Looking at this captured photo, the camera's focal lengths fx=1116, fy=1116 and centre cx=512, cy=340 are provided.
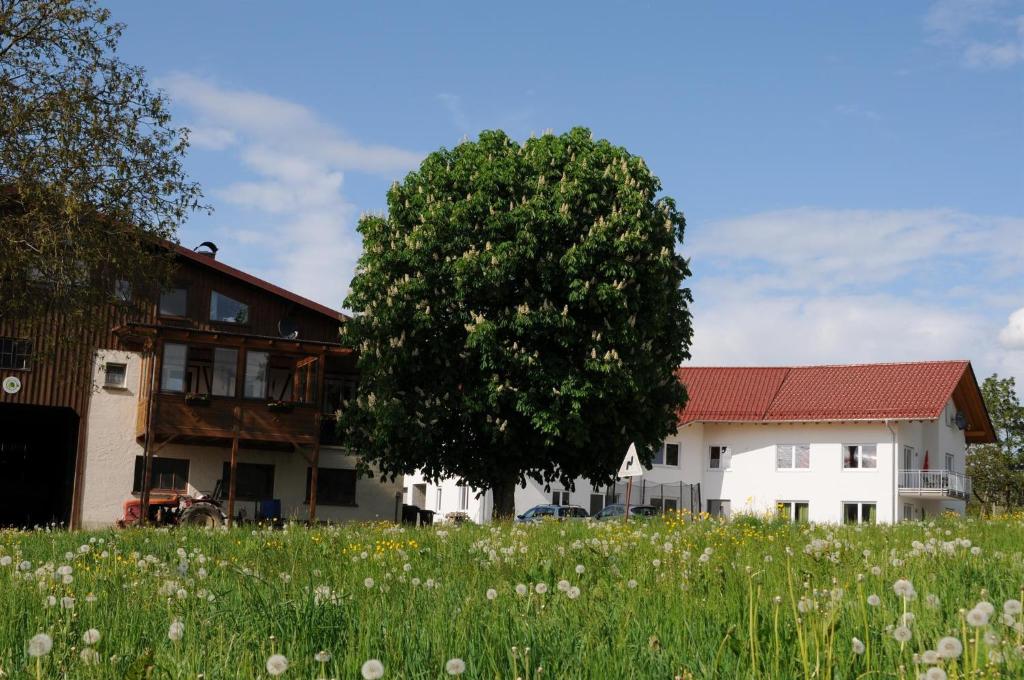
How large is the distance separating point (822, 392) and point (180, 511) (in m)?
38.1

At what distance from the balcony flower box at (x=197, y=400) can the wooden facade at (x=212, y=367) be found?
0.04 meters

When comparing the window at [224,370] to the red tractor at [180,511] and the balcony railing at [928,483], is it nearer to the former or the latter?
the red tractor at [180,511]

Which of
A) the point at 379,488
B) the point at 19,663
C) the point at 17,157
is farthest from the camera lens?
the point at 379,488

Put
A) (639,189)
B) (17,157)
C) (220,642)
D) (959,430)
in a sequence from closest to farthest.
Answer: (220,642) < (17,157) < (639,189) < (959,430)

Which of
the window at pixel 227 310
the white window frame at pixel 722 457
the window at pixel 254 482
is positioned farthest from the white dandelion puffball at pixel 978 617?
the white window frame at pixel 722 457

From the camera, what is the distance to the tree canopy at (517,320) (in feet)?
106

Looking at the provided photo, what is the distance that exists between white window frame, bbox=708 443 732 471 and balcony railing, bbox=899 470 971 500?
920 centimetres

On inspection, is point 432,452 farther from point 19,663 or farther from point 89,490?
point 19,663

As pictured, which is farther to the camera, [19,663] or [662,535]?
[662,535]

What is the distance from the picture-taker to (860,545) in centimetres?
1001

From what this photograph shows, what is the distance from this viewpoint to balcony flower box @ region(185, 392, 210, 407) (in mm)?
36969

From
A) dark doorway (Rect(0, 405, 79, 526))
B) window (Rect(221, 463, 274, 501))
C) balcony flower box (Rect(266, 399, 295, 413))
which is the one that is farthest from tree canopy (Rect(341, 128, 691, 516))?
dark doorway (Rect(0, 405, 79, 526))

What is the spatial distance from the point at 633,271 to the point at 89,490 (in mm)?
20500

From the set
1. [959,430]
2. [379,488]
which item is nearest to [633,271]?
[379,488]
